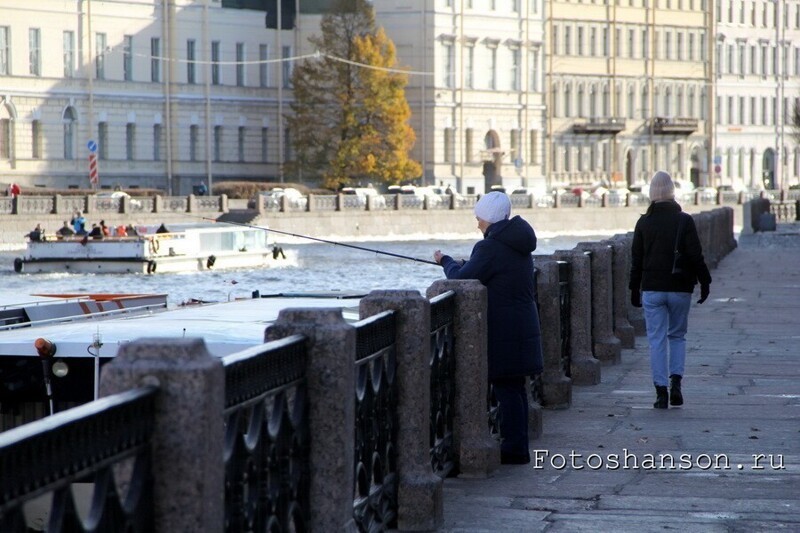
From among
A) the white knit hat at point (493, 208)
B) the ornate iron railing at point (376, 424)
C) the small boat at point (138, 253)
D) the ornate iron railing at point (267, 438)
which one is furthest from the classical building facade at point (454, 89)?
the ornate iron railing at point (267, 438)

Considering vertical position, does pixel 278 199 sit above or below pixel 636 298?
below

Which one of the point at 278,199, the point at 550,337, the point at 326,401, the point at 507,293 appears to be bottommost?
the point at 278,199

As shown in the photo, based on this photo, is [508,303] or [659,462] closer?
[508,303]

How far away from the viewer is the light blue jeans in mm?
11438

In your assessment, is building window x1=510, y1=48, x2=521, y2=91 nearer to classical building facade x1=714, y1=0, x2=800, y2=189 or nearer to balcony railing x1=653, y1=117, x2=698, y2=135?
balcony railing x1=653, y1=117, x2=698, y2=135

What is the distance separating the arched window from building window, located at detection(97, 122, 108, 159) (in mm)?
1405

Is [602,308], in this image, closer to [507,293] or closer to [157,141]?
[507,293]

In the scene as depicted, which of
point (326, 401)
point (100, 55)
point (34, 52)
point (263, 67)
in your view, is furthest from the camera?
point (263, 67)

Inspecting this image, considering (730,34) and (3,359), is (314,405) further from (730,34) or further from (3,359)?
(730,34)

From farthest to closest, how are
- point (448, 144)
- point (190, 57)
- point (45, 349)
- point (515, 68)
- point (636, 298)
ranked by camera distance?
point (515, 68) < point (448, 144) < point (190, 57) < point (636, 298) < point (45, 349)

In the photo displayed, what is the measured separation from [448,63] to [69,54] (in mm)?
21914

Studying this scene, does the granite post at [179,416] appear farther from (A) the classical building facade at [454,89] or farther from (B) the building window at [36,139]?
(B) the building window at [36,139]

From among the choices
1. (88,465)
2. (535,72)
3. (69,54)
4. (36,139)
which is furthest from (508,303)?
(535,72)

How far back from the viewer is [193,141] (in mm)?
83000
